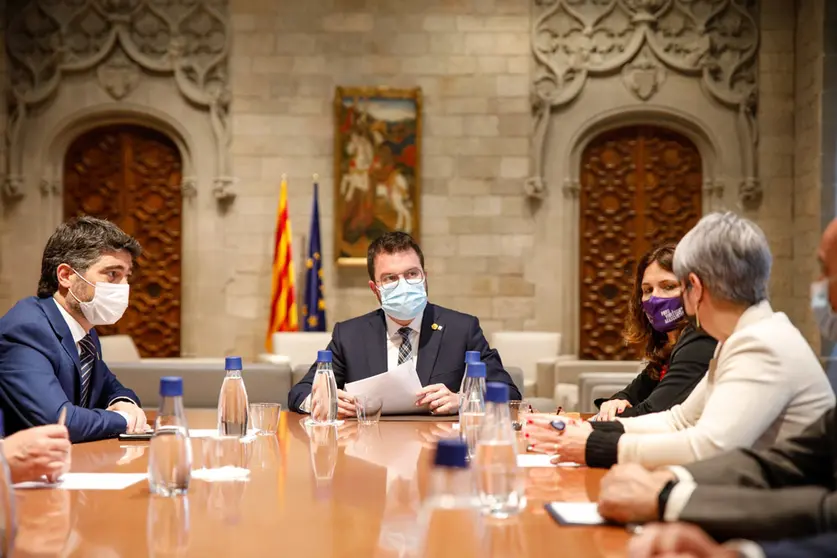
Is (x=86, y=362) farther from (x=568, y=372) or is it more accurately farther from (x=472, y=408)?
(x=568, y=372)

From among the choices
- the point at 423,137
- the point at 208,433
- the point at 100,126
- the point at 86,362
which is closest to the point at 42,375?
the point at 86,362

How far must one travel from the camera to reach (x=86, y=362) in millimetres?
3318

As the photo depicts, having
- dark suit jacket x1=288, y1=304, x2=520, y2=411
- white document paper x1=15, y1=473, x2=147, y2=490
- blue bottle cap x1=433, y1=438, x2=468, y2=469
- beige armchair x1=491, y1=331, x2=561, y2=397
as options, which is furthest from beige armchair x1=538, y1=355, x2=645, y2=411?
blue bottle cap x1=433, y1=438, x2=468, y2=469

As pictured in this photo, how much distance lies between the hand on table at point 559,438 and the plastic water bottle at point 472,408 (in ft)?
0.50

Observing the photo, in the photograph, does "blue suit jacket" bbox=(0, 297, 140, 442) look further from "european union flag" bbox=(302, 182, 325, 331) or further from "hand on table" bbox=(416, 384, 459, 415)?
"european union flag" bbox=(302, 182, 325, 331)

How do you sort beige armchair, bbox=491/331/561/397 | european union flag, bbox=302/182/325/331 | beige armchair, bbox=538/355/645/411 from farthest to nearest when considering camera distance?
european union flag, bbox=302/182/325/331
beige armchair, bbox=491/331/561/397
beige armchair, bbox=538/355/645/411

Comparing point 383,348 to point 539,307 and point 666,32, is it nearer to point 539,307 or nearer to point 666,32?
point 539,307

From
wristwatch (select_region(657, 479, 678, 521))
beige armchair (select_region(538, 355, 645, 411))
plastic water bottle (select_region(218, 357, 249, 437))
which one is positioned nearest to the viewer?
wristwatch (select_region(657, 479, 678, 521))

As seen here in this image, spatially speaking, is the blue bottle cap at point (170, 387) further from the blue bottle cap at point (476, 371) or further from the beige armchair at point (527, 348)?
the beige armchair at point (527, 348)

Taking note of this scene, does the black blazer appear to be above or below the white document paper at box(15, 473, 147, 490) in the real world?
above

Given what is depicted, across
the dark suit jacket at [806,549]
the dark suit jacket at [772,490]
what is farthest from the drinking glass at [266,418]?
the dark suit jacket at [806,549]

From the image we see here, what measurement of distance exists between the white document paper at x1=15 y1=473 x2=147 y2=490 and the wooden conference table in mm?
48

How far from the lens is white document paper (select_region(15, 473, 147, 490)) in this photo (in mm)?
2197

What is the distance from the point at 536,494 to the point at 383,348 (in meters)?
1.97
